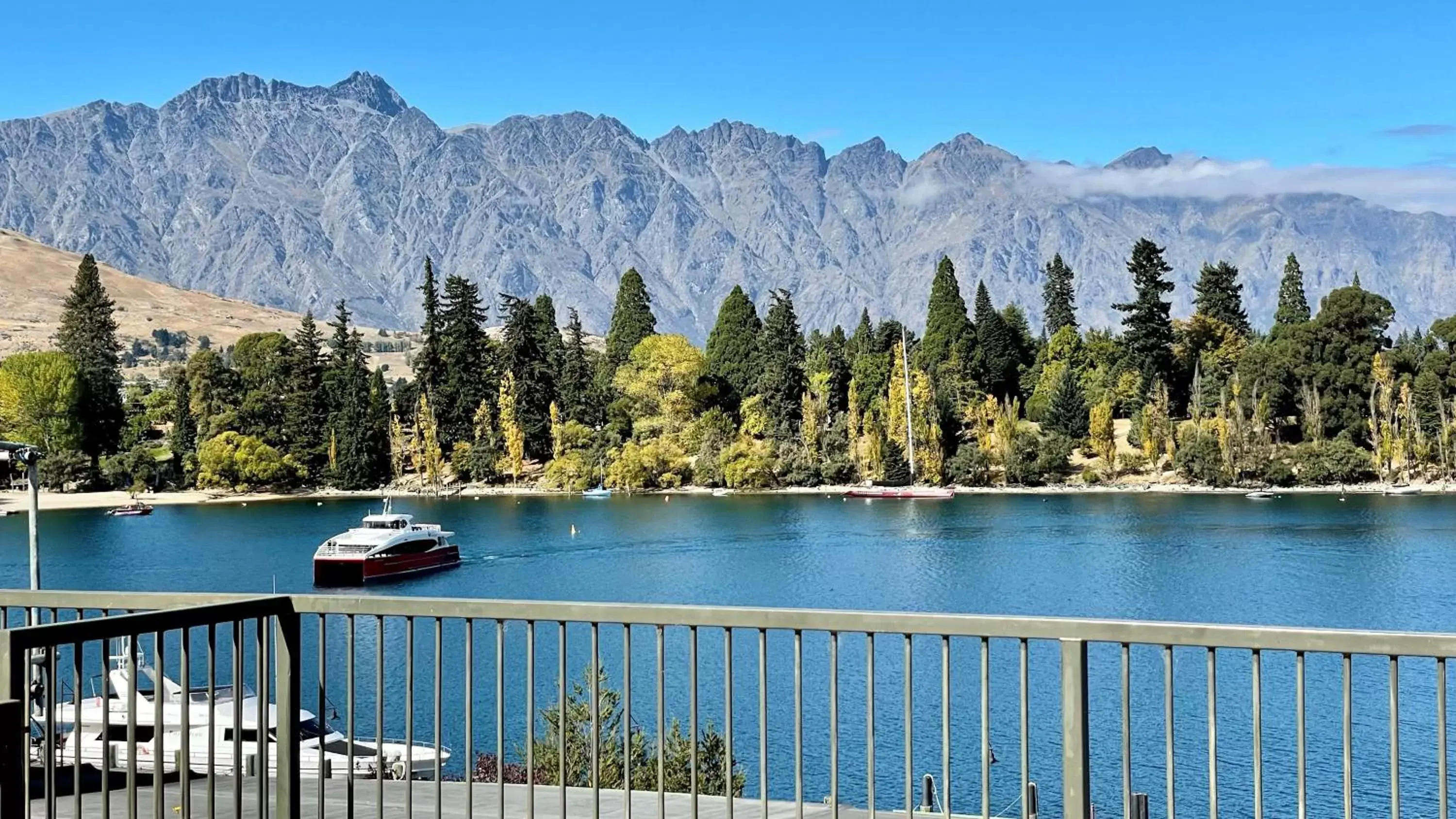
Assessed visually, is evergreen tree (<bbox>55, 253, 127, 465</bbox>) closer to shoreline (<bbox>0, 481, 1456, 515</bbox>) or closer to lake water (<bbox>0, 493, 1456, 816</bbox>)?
shoreline (<bbox>0, 481, 1456, 515</bbox>)

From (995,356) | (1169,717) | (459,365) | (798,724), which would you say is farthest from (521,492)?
(1169,717)

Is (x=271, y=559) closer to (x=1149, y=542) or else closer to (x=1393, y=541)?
(x=1149, y=542)

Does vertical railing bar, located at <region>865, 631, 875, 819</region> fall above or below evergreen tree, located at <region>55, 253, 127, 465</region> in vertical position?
below

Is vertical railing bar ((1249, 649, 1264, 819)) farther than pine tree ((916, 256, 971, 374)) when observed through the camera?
No

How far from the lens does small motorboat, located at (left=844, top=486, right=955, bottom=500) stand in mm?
70750

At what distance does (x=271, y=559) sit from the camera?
1944 inches

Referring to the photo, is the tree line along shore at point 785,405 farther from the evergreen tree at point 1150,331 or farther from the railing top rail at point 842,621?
the railing top rail at point 842,621

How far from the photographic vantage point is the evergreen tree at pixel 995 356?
81062mm

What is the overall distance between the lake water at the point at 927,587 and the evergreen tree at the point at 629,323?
12922 millimetres

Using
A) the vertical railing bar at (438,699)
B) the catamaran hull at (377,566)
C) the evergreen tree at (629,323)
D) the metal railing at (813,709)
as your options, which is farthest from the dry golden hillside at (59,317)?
the vertical railing bar at (438,699)

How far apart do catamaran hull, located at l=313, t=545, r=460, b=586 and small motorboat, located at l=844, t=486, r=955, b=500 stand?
2807 cm

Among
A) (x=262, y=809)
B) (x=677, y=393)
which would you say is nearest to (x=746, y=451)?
(x=677, y=393)

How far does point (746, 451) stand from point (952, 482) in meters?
10.2

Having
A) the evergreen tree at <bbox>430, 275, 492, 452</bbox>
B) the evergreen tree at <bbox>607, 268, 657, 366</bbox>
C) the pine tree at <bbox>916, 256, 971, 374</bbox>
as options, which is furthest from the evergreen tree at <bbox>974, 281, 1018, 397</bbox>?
the evergreen tree at <bbox>430, 275, 492, 452</bbox>
